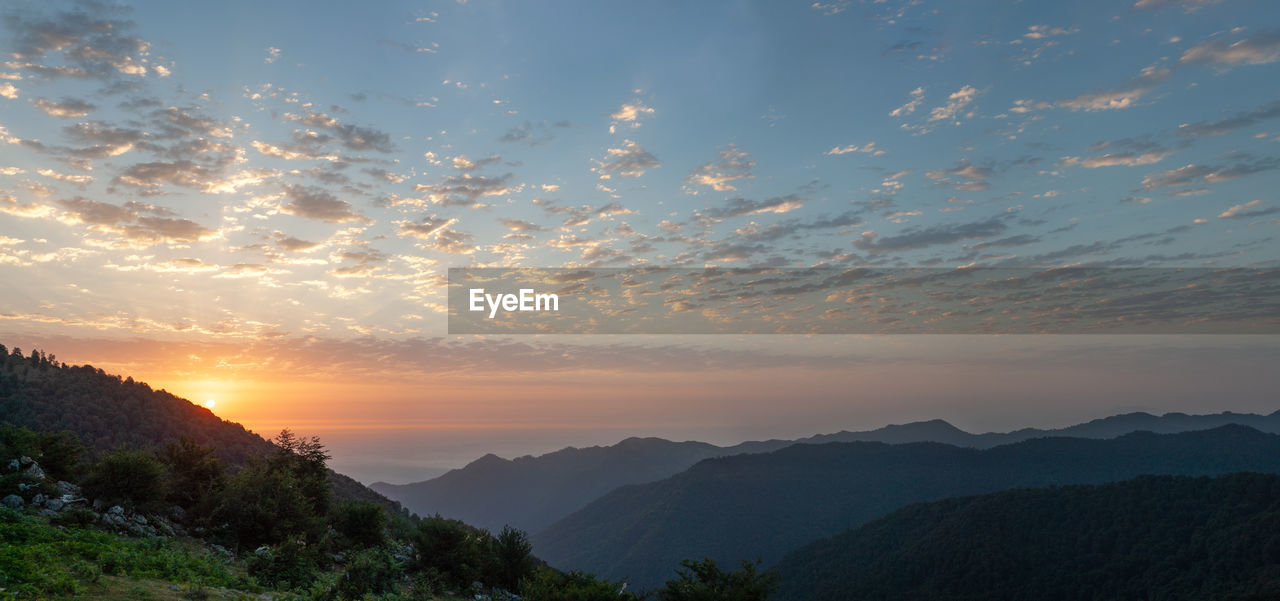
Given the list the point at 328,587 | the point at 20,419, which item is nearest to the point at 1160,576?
the point at 328,587

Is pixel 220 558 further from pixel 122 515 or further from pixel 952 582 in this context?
pixel 952 582

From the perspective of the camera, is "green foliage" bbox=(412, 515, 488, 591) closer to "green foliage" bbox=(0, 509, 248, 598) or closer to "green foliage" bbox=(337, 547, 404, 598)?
"green foliage" bbox=(337, 547, 404, 598)

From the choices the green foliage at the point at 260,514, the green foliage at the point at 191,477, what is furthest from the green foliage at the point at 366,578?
the green foliage at the point at 191,477

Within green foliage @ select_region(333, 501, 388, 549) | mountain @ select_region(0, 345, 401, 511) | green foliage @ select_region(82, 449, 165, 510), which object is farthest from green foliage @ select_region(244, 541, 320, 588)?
mountain @ select_region(0, 345, 401, 511)

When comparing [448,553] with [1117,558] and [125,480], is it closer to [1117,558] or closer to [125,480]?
[125,480]

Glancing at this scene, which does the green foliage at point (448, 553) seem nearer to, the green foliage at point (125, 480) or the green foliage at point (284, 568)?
the green foliage at point (284, 568)

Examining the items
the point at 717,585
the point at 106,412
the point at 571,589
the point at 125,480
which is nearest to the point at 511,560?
the point at 571,589
